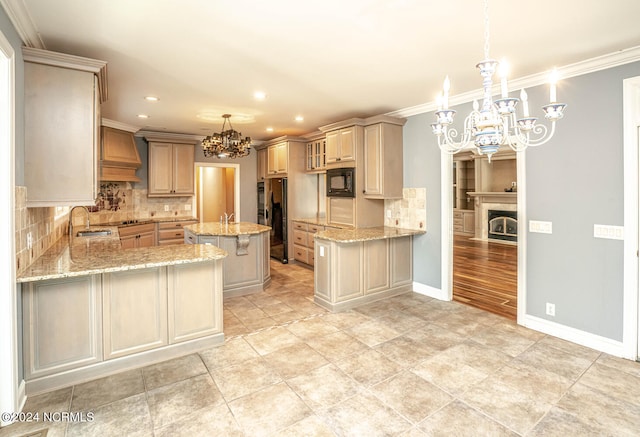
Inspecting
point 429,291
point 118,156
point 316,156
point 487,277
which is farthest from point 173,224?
point 487,277

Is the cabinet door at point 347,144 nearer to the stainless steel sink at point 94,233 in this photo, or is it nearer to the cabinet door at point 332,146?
the cabinet door at point 332,146

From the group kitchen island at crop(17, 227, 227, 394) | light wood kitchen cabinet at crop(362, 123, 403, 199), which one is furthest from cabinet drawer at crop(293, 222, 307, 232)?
kitchen island at crop(17, 227, 227, 394)

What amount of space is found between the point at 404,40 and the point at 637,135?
6.99 feet

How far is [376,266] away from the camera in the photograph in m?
4.40

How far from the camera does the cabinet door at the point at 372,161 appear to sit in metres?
4.69

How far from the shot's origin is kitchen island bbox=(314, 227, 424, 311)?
4039 millimetres

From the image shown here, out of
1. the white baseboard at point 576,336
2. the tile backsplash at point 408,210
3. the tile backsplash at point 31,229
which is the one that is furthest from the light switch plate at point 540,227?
the tile backsplash at point 31,229

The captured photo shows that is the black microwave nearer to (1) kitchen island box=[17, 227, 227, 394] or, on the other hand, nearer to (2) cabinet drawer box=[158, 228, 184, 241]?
(1) kitchen island box=[17, 227, 227, 394]

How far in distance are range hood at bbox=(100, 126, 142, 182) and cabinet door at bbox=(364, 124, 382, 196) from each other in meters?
3.93

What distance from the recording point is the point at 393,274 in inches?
181

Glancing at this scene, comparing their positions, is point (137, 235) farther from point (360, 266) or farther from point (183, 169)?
point (360, 266)

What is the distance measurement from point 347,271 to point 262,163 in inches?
157

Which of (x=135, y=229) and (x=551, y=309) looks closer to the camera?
(x=551, y=309)

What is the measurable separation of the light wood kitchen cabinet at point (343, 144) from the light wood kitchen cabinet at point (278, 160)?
1.36 metres
